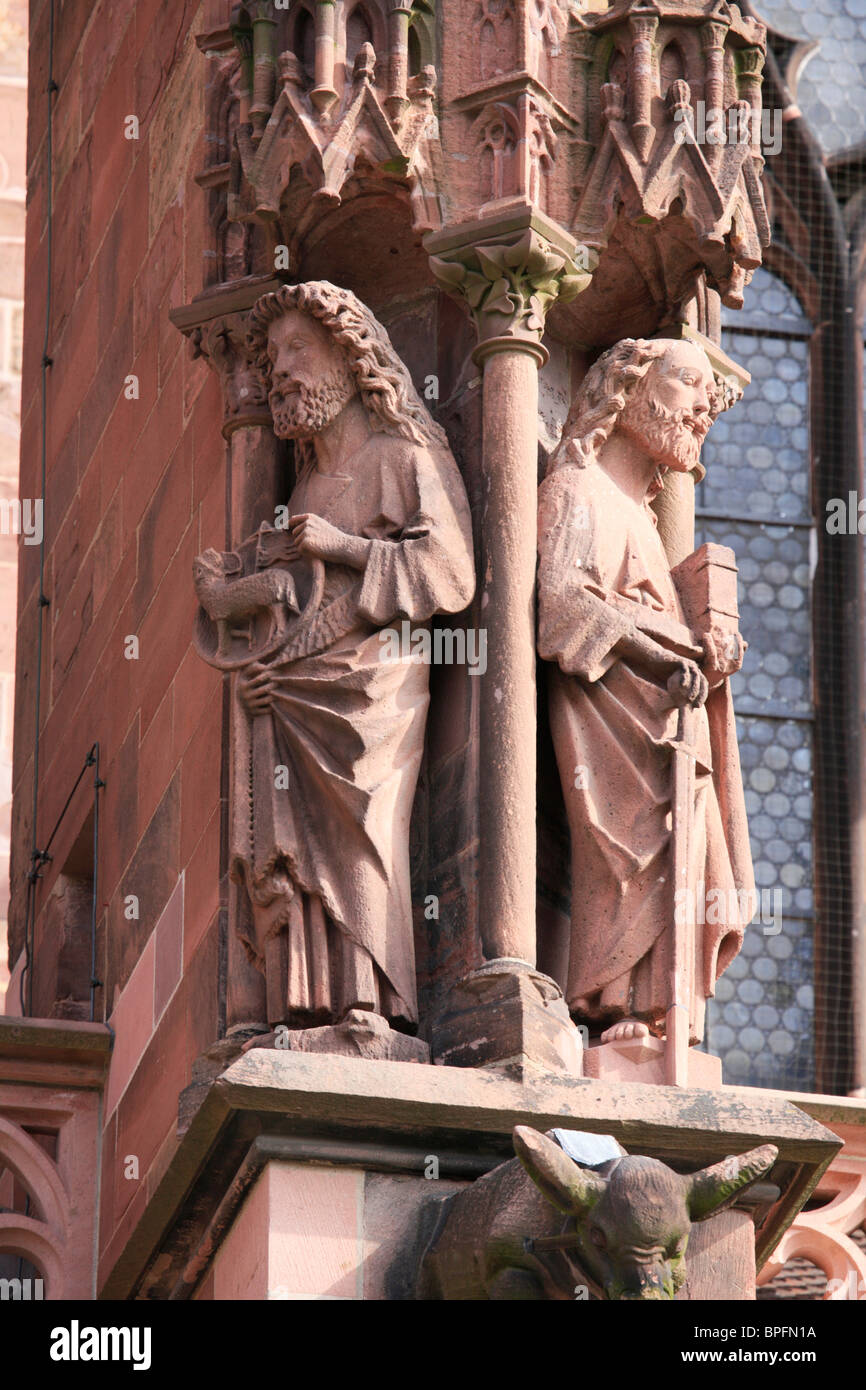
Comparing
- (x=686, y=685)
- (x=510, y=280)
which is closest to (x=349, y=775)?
(x=686, y=685)

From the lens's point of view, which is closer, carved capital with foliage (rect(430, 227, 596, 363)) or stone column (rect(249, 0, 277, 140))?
carved capital with foliage (rect(430, 227, 596, 363))

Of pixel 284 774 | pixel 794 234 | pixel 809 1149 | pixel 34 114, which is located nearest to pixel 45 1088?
pixel 284 774

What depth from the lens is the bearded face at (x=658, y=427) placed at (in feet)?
32.2

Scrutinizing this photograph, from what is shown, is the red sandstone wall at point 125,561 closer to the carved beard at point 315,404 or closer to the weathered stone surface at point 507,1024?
the carved beard at point 315,404

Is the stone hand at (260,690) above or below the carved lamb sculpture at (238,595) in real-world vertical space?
below

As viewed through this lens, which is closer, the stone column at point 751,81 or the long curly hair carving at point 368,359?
the long curly hair carving at point 368,359

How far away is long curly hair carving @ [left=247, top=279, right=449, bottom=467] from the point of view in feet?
31.7

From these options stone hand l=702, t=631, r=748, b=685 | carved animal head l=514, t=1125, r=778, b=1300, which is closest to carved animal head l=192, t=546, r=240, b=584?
stone hand l=702, t=631, r=748, b=685

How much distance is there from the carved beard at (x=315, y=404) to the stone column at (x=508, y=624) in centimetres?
32

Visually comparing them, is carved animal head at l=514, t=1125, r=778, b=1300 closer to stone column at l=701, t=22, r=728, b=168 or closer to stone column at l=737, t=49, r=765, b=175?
stone column at l=701, t=22, r=728, b=168

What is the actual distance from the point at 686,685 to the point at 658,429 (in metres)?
0.75

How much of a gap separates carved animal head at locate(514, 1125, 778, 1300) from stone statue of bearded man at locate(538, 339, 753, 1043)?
0.99 meters

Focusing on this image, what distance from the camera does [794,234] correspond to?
1582 cm

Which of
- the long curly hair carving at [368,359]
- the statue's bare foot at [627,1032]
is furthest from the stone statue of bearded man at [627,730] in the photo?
the long curly hair carving at [368,359]
